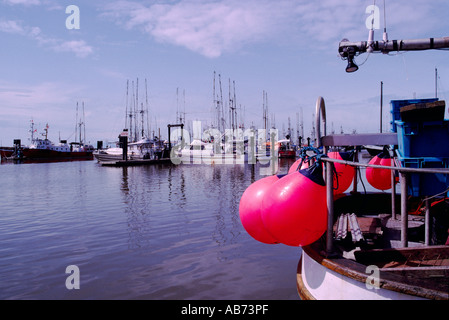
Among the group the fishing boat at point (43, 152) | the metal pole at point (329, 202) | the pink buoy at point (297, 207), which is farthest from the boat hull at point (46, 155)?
the metal pole at point (329, 202)

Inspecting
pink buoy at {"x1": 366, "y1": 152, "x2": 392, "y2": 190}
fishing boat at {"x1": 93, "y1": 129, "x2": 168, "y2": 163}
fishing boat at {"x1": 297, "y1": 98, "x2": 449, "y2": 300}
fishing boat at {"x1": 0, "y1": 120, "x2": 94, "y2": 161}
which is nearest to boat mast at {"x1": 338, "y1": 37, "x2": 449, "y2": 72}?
pink buoy at {"x1": 366, "y1": 152, "x2": 392, "y2": 190}

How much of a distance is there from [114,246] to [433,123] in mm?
9113

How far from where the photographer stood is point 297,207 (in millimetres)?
4207

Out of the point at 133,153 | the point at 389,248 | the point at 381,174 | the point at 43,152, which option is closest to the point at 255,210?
the point at 389,248

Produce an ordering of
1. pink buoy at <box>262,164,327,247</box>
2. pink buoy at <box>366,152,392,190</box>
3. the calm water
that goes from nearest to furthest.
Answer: pink buoy at <box>262,164,327,247</box>, the calm water, pink buoy at <box>366,152,392,190</box>

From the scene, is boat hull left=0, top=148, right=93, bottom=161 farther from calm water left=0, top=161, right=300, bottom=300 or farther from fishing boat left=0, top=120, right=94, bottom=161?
calm water left=0, top=161, right=300, bottom=300

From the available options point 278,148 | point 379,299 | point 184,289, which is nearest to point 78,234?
point 184,289

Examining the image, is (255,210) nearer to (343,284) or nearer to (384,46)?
(343,284)

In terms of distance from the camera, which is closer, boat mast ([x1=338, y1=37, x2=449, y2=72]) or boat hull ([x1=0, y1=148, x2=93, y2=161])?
boat mast ([x1=338, y1=37, x2=449, y2=72])

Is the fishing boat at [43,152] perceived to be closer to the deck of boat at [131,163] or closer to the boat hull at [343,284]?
the deck of boat at [131,163]

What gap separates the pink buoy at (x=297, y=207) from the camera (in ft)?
13.9

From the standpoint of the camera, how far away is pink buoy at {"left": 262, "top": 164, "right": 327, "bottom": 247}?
423 cm

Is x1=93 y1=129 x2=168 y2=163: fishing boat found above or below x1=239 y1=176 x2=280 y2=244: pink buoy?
above

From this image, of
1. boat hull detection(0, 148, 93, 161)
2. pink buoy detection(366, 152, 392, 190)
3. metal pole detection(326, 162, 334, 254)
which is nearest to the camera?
metal pole detection(326, 162, 334, 254)
